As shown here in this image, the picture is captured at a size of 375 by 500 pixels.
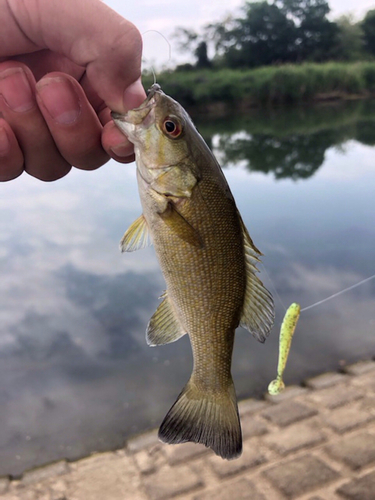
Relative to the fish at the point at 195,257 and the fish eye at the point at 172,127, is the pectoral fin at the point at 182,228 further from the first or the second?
the fish eye at the point at 172,127

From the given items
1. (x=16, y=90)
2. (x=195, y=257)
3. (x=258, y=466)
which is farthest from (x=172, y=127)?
(x=258, y=466)

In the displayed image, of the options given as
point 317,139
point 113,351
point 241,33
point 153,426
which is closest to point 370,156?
point 317,139

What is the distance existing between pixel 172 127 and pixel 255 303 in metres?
0.65

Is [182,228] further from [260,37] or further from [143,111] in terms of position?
[260,37]

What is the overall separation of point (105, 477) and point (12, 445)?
53.5 inches

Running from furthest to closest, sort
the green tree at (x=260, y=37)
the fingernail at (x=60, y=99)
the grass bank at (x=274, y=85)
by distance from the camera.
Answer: the green tree at (x=260, y=37) < the grass bank at (x=274, y=85) < the fingernail at (x=60, y=99)

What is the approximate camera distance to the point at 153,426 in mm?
4891

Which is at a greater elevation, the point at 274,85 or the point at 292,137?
the point at 274,85

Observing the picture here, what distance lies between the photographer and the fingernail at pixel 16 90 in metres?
1.67

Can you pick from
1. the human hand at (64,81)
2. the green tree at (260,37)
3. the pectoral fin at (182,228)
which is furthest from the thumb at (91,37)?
the green tree at (260,37)

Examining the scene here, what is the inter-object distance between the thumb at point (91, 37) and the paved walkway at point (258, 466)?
306 centimetres

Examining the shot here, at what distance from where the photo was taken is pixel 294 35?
47.7 m

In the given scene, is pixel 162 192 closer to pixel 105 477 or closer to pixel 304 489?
pixel 304 489

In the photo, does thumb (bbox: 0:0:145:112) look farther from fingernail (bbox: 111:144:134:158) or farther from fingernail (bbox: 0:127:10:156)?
fingernail (bbox: 0:127:10:156)
